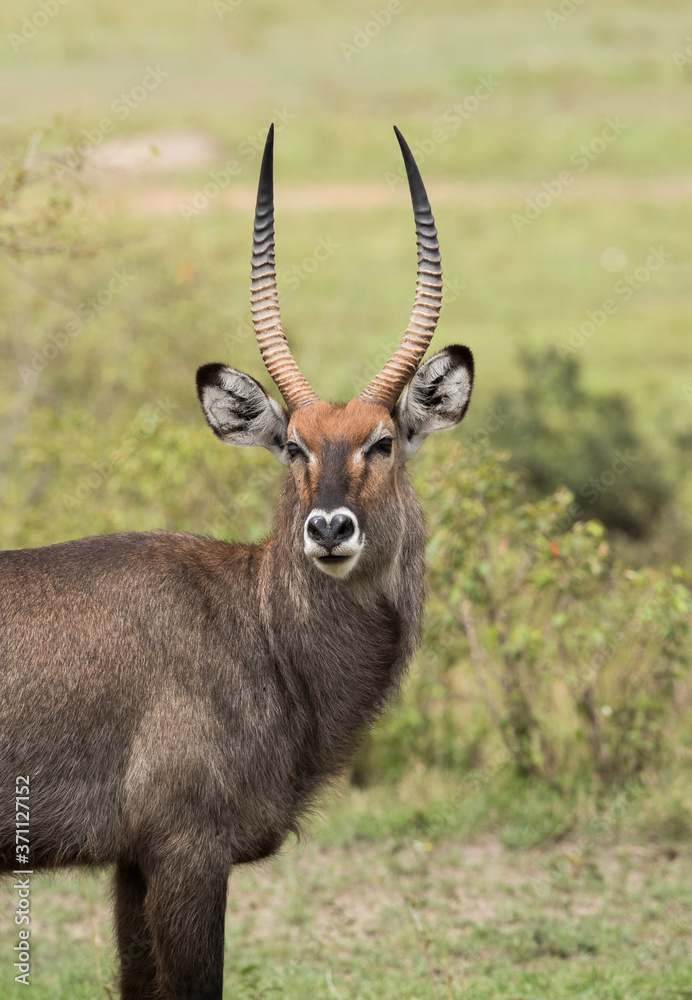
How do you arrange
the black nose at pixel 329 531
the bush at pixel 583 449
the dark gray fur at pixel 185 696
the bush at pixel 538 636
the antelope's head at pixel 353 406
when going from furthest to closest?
the bush at pixel 583 449 < the bush at pixel 538 636 < the antelope's head at pixel 353 406 < the dark gray fur at pixel 185 696 < the black nose at pixel 329 531

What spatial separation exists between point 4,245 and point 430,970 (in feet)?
14.6

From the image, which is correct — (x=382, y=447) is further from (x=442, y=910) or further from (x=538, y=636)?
(x=442, y=910)

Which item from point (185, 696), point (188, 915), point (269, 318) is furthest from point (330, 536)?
point (188, 915)

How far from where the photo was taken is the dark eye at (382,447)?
202 inches

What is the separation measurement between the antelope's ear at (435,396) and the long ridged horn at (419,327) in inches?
2.5

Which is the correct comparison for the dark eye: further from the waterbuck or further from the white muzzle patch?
the white muzzle patch

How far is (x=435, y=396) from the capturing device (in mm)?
5441

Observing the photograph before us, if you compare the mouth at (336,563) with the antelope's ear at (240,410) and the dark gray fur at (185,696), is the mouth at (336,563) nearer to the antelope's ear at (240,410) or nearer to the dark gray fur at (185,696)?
the dark gray fur at (185,696)

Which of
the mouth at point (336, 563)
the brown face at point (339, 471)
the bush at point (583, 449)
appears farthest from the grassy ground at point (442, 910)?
the bush at point (583, 449)

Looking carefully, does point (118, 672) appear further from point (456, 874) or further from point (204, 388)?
point (456, 874)

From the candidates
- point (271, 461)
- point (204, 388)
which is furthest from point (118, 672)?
point (271, 461)

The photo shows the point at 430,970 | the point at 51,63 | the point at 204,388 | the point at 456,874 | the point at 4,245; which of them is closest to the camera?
the point at 204,388

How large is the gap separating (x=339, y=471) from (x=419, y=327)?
0.84 m

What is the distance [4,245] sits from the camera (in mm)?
6703
